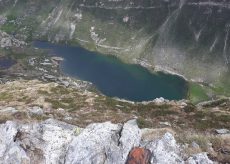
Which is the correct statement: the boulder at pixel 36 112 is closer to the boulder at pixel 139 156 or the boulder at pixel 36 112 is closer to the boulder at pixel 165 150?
the boulder at pixel 139 156

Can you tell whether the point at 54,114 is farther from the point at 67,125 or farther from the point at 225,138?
the point at 225,138

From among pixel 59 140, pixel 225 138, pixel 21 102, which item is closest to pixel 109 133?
pixel 59 140

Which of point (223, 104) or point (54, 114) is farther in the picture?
point (223, 104)

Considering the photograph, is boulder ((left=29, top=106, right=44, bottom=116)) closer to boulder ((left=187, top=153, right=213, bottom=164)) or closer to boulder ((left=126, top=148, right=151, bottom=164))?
boulder ((left=126, top=148, right=151, bottom=164))

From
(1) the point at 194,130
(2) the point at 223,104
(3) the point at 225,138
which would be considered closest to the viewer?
(3) the point at 225,138

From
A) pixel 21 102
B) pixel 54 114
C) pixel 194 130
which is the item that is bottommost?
pixel 21 102

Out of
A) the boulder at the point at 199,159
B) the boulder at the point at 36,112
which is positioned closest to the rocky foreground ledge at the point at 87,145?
the boulder at the point at 199,159

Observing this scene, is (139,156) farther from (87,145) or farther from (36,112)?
(36,112)

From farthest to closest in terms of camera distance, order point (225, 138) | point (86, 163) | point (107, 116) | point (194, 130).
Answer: point (107, 116) < point (194, 130) < point (225, 138) < point (86, 163)
